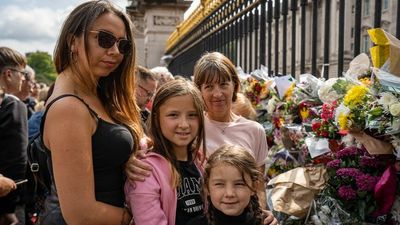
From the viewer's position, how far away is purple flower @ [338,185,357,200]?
7.80 ft

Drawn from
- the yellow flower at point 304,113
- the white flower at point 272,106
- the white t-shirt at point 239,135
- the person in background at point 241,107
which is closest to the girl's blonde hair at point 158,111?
the white t-shirt at point 239,135

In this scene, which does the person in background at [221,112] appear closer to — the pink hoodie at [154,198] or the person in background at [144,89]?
the pink hoodie at [154,198]

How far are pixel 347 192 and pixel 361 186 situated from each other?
82 millimetres

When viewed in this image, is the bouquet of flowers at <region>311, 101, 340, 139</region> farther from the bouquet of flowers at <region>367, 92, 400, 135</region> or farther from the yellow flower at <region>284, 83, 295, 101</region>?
the yellow flower at <region>284, 83, 295, 101</region>

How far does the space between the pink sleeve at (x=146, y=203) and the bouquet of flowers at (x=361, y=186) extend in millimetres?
1052

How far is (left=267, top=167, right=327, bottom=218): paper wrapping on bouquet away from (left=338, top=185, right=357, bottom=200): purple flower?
0.62 feet

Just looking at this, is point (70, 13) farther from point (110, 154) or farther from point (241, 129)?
point (241, 129)

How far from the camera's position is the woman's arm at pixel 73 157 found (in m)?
1.71

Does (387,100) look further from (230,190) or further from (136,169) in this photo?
(136,169)

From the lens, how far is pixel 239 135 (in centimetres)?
291

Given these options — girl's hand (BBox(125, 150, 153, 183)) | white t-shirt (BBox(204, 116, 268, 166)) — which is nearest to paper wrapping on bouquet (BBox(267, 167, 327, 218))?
white t-shirt (BBox(204, 116, 268, 166))

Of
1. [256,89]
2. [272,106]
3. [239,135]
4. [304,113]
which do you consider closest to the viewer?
[239,135]

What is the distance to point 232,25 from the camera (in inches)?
243

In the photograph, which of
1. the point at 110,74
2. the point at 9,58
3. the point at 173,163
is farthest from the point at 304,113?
the point at 9,58
